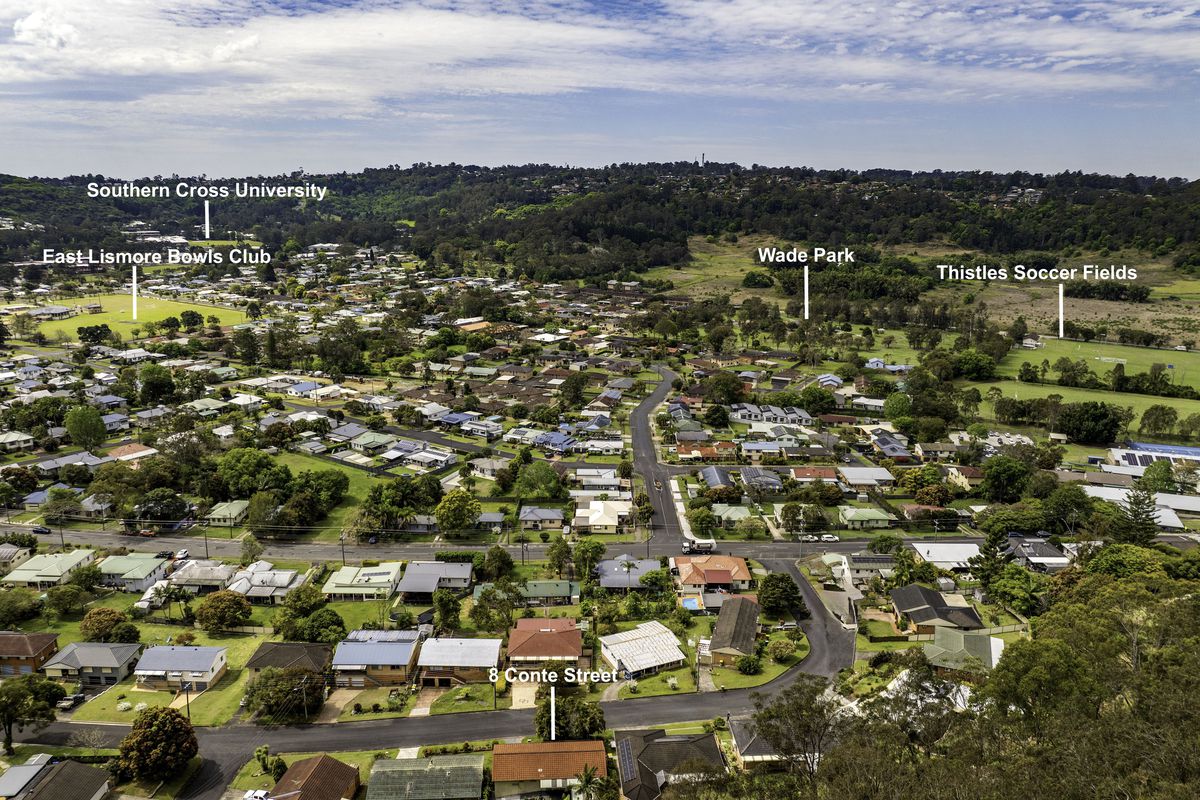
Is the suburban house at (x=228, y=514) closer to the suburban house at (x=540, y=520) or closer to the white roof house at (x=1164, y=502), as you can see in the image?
the suburban house at (x=540, y=520)

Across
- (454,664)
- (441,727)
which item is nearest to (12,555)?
(454,664)

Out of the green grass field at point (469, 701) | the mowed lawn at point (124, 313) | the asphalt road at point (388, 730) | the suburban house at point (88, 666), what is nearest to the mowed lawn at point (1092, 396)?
the asphalt road at point (388, 730)

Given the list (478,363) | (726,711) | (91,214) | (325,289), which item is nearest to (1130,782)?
(726,711)

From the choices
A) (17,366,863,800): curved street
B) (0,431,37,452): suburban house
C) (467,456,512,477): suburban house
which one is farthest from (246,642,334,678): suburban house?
(0,431,37,452): suburban house

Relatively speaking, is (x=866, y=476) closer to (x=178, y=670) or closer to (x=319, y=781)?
(x=319, y=781)

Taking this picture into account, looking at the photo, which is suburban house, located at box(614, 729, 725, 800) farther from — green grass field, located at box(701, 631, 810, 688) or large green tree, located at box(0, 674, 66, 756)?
large green tree, located at box(0, 674, 66, 756)

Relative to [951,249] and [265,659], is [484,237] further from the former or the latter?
[265,659]
